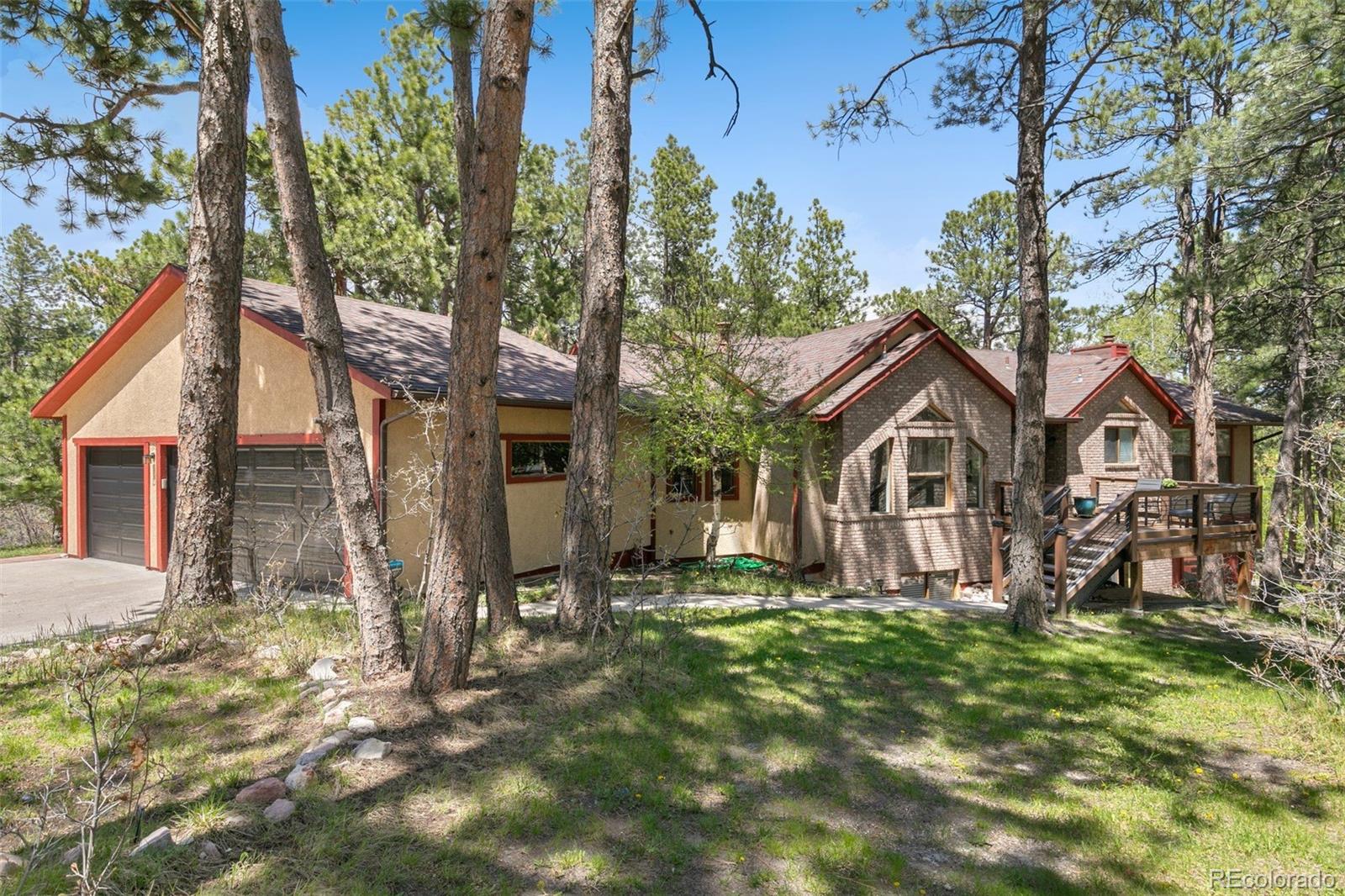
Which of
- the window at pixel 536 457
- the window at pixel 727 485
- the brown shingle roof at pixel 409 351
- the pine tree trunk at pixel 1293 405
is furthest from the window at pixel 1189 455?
the window at pixel 536 457

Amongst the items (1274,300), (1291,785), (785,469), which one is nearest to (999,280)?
(1274,300)

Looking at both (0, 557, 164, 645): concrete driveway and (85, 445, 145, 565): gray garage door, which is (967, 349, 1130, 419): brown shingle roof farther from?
(85, 445, 145, 565): gray garage door

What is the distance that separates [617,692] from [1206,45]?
13935 millimetres

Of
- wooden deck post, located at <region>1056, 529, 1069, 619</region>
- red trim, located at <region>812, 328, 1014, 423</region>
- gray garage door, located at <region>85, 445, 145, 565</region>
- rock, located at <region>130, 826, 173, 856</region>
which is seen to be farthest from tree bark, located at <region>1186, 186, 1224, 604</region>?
gray garage door, located at <region>85, 445, 145, 565</region>

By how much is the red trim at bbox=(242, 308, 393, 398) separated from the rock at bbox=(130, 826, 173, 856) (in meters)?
6.16

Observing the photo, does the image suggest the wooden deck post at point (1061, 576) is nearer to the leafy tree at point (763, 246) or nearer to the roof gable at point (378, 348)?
the roof gable at point (378, 348)

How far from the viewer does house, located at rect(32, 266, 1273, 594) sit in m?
10.1

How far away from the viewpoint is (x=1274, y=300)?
1416 cm

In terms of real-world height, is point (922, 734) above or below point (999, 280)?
below

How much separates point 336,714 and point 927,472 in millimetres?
11163

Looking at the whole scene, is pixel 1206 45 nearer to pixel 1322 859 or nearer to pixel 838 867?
pixel 1322 859

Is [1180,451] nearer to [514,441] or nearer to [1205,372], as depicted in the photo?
[1205,372]

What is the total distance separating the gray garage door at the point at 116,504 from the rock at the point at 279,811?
11.4 metres

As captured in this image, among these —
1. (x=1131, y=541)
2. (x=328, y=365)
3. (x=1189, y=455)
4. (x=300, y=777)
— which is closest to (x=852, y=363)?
(x=1131, y=541)
